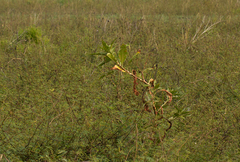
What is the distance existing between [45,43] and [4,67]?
3.75 ft

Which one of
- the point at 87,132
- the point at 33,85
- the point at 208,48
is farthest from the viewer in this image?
the point at 208,48

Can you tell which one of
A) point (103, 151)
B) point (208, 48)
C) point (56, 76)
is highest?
point (208, 48)

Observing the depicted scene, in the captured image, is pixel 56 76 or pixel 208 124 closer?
pixel 208 124

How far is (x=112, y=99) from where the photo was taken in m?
2.82

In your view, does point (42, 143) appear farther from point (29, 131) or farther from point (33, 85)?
point (33, 85)

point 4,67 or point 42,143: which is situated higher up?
point 4,67

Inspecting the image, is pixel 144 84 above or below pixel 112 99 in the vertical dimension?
above

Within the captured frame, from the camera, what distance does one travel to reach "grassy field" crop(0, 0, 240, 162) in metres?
2.04

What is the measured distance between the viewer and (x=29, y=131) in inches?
84.1

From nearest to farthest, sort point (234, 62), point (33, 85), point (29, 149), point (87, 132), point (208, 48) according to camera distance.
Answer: point (29, 149) < point (87, 132) < point (33, 85) < point (234, 62) < point (208, 48)

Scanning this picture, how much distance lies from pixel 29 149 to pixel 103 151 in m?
0.60

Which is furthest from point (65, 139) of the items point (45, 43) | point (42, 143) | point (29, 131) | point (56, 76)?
point (45, 43)

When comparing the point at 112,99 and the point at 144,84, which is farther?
the point at 112,99

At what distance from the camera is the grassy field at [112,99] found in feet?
6.68
